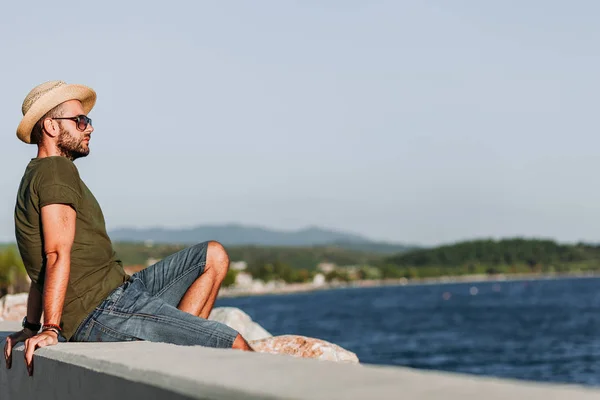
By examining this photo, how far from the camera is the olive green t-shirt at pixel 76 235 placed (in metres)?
5.69

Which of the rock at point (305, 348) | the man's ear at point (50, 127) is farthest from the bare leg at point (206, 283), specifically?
the rock at point (305, 348)

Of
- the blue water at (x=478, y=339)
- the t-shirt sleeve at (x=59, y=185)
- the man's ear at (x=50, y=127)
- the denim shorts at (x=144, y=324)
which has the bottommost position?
the blue water at (x=478, y=339)

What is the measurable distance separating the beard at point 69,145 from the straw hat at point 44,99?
19 centimetres

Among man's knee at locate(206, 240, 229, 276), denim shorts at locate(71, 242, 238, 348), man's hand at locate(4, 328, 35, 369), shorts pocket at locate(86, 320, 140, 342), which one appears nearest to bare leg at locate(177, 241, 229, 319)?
man's knee at locate(206, 240, 229, 276)

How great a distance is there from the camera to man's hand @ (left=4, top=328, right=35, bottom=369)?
6039 mm

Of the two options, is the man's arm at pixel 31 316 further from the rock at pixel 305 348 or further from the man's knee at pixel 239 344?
the rock at pixel 305 348

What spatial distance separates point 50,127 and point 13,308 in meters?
8.89

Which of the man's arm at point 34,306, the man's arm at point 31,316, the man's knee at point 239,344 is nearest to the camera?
the man's knee at point 239,344

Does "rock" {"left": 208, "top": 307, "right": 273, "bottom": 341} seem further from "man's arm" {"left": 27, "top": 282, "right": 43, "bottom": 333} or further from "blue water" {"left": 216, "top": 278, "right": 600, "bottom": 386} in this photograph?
"blue water" {"left": 216, "top": 278, "right": 600, "bottom": 386}

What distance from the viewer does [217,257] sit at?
21.2ft

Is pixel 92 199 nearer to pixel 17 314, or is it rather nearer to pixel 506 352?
pixel 17 314

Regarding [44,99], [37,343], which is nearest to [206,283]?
[37,343]

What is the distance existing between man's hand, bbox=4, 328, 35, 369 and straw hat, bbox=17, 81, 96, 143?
130 cm

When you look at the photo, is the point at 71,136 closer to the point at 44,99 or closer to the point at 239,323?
the point at 44,99
